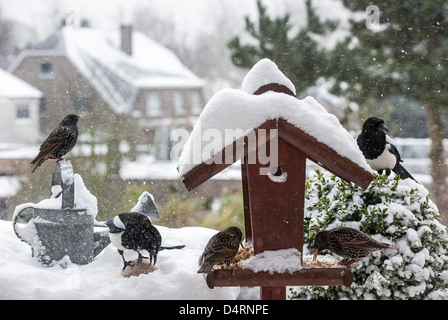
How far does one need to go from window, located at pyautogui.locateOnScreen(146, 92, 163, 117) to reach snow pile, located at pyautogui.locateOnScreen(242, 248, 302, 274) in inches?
132

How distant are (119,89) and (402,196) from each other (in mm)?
3538

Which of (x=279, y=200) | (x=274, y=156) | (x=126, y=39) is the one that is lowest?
(x=279, y=200)

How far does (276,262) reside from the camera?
117 centimetres

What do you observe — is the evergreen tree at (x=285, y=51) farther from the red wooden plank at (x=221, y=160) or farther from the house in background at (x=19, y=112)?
the red wooden plank at (x=221, y=160)

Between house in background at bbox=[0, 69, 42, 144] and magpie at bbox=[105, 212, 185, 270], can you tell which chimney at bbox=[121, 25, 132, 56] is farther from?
magpie at bbox=[105, 212, 185, 270]

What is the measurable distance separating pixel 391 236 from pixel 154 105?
345 centimetres

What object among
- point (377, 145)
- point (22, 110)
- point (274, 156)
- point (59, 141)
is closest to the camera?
point (274, 156)

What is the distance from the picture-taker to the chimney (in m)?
4.97

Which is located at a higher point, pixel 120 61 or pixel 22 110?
pixel 120 61

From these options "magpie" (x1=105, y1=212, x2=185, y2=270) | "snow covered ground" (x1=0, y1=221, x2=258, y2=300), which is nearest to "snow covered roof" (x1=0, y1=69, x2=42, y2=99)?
"snow covered ground" (x1=0, y1=221, x2=258, y2=300)

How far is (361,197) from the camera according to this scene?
1.47 m

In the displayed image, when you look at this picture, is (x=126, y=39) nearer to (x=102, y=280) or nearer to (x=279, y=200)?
(x=102, y=280)

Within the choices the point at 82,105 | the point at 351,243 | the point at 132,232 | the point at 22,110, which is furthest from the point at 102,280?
the point at 22,110
